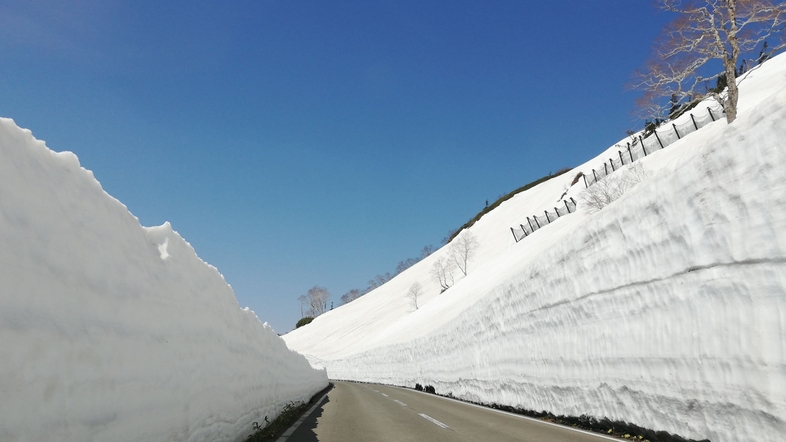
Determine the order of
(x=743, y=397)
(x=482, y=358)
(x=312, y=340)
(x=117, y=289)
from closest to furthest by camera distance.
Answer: (x=117, y=289)
(x=743, y=397)
(x=482, y=358)
(x=312, y=340)

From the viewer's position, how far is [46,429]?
3.23 metres

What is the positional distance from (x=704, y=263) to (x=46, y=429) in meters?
7.50

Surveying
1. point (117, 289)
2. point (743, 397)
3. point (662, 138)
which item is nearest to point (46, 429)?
point (117, 289)

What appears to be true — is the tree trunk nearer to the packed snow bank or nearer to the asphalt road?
the asphalt road

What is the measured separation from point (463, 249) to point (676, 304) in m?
74.2

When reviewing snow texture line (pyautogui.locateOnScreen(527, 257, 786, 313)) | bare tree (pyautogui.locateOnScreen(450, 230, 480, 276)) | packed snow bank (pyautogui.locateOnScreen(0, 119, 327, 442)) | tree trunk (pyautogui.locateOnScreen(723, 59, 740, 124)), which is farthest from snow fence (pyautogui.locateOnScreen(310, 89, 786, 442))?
bare tree (pyautogui.locateOnScreen(450, 230, 480, 276))

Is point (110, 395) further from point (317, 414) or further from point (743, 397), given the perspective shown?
point (317, 414)

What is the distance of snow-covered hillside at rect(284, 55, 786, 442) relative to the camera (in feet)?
18.5

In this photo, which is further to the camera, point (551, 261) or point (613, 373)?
point (551, 261)

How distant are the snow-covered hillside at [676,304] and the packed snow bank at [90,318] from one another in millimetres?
6571

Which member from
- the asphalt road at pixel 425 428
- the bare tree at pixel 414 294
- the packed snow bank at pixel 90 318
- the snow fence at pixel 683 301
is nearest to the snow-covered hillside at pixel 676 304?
the snow fence at pixel 683 301

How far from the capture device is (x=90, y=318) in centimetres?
388

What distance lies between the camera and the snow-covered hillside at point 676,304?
5.63 meters

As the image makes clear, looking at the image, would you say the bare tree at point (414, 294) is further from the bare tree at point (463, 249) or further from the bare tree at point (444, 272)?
the bare tree at point (463, 249)
